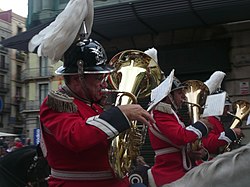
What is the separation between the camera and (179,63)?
32.2ft

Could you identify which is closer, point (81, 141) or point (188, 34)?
point (81, 141)

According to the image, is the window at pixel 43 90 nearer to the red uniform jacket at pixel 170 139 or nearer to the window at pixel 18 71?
the window at pixel 18 71

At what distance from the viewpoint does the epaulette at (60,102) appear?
2.67m

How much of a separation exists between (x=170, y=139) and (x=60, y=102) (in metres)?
1.91

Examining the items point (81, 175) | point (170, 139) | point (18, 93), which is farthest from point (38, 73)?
point (81, 175)

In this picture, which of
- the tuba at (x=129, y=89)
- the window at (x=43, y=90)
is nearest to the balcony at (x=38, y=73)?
the window at (x=43, y=90)

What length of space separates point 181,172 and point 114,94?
166 cm

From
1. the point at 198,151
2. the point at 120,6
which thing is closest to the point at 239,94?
the point at 120,6

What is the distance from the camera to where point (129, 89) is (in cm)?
316

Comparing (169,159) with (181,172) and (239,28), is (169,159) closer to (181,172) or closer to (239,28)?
(181,172)

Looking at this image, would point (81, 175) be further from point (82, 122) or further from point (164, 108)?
point (164, 108)

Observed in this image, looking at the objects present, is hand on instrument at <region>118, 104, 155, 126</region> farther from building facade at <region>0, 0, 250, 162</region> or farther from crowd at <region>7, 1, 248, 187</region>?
building facade at <region>0, 0, 250, 162</region>

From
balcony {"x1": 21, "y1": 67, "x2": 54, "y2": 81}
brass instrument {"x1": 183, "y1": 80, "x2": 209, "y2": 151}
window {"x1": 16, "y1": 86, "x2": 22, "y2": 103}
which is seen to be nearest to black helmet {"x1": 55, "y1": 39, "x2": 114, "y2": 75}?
brass instrument {"x1": 183, "y1": 80, "x2": 209, "y2": 151}

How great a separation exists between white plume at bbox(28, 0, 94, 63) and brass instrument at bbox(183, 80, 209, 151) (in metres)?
2.56
